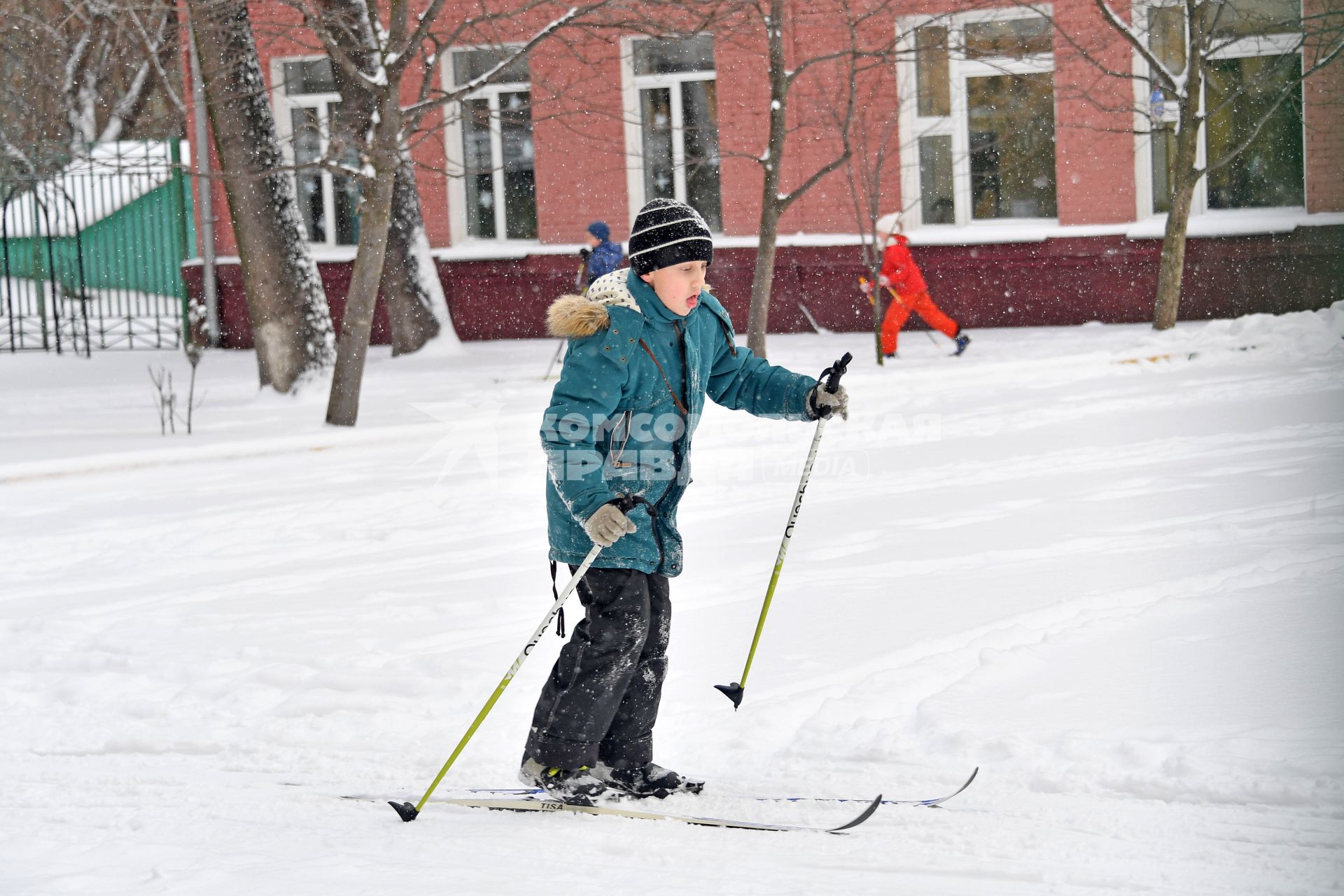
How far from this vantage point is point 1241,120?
50.4ft

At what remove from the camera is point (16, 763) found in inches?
172

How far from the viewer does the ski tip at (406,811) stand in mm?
3778

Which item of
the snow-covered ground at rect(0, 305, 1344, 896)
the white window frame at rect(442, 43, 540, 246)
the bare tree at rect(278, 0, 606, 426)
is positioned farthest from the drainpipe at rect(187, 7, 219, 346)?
the snow-covered ground at rect(0, 305, 1344, 896)

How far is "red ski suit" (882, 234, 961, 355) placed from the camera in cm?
1355

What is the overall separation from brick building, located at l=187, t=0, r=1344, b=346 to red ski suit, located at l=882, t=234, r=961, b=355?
3.22ft

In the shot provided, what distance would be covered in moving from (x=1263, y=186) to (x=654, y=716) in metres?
13.5

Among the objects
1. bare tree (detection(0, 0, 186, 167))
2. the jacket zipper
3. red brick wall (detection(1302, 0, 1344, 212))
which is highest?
bare tree (detection(0, 0, 186, 167))

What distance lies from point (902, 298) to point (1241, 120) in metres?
4.65

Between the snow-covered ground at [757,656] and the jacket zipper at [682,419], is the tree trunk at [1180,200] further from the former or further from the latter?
the jacket zipper at [682,419]

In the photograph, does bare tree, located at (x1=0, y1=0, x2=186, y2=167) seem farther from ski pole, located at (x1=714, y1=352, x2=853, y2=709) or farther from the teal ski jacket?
the teal ski jacket

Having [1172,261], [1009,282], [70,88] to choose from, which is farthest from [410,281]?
[70,88]

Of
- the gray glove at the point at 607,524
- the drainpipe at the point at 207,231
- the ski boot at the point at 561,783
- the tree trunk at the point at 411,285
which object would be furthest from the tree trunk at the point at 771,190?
the gray glove at the point at 607,524

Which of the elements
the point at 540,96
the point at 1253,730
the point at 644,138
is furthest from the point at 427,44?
the point at 1253,730

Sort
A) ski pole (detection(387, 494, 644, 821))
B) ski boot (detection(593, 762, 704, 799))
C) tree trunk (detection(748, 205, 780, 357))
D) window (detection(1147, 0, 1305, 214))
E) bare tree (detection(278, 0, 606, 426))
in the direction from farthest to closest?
window (detection(1147, 0, 1305, 214))
tree trunk (detection(748, 205, 780, 357))
bare tree (detection(278, 0, 606, 426))
ski boot (detection(593, 762, 704, 799))
ski pole (detection(387, 494, 644, 821))
